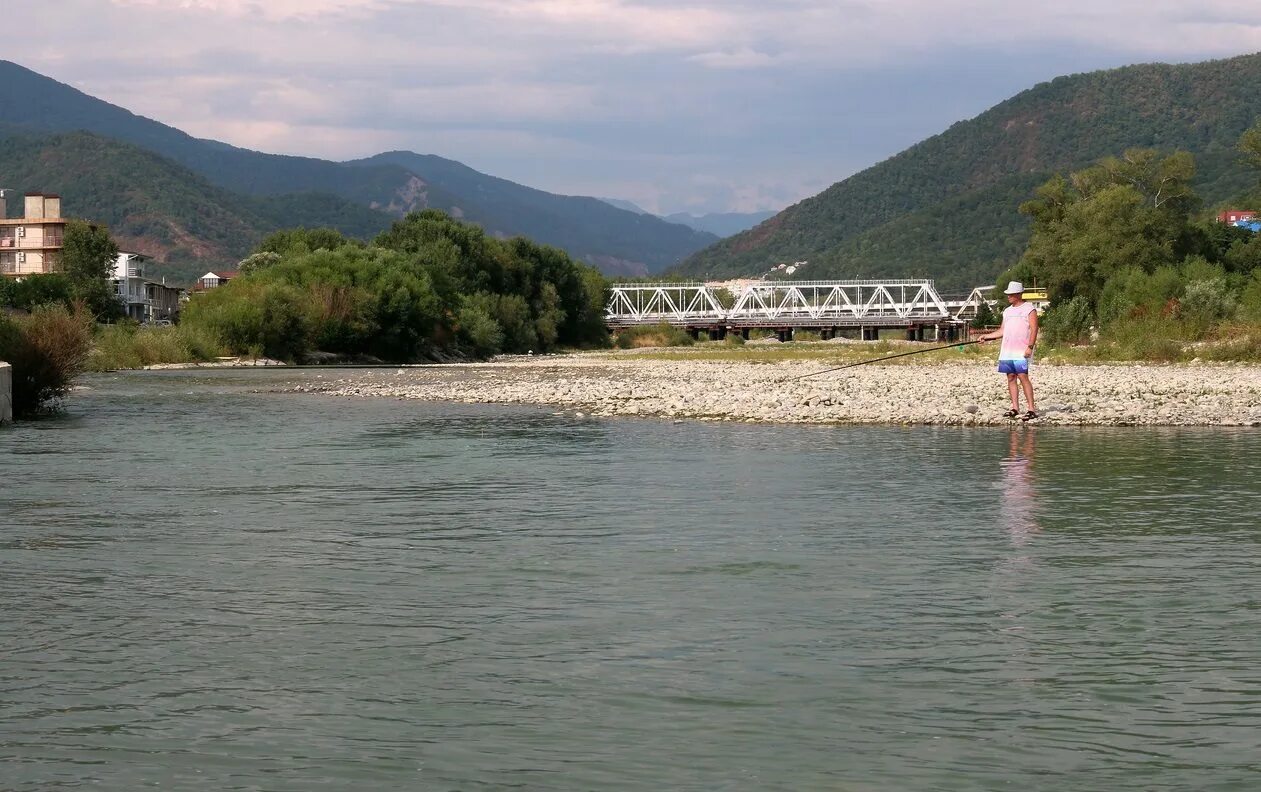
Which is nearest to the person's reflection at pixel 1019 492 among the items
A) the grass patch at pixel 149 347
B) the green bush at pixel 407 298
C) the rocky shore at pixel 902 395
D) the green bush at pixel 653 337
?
the rocky shore at pixel 902 395

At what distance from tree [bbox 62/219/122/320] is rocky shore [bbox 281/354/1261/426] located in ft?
205

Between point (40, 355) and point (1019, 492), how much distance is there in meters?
25.3

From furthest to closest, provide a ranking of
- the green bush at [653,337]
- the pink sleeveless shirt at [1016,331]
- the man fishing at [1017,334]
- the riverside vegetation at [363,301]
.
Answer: the green bush at [653,337]
the riverside vegetation at [363,301]
the pink sleeveless shirt at [1016,331]
the man fishing at [1017,334]

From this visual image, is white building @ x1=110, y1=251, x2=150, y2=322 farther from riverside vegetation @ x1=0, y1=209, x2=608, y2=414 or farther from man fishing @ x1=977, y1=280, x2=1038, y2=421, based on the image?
man fishing @ x1=977, y1=280, x2=1038, y2=421

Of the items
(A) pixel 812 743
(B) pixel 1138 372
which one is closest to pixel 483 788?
(A) pixel 812 743

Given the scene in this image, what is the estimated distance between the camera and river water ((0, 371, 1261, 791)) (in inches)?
308

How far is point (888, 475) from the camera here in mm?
20578

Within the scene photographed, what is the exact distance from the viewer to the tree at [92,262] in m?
112

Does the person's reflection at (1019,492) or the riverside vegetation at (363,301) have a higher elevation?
the riverside vegetation at (363,301)

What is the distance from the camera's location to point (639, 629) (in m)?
10.7

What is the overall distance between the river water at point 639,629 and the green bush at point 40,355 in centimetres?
1483

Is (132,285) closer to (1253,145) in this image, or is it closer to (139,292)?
(139,292)

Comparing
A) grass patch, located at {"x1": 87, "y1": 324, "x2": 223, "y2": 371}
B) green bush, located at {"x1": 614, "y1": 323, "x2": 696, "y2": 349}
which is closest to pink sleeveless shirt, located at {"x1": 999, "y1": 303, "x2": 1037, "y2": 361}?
Answer: grass patch, located at {"x1": 87, "y1": 324, "x2": 223, "y2": 371}

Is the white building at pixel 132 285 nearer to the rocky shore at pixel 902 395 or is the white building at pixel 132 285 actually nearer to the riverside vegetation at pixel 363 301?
the riverside vegetation at pixel 363 301
